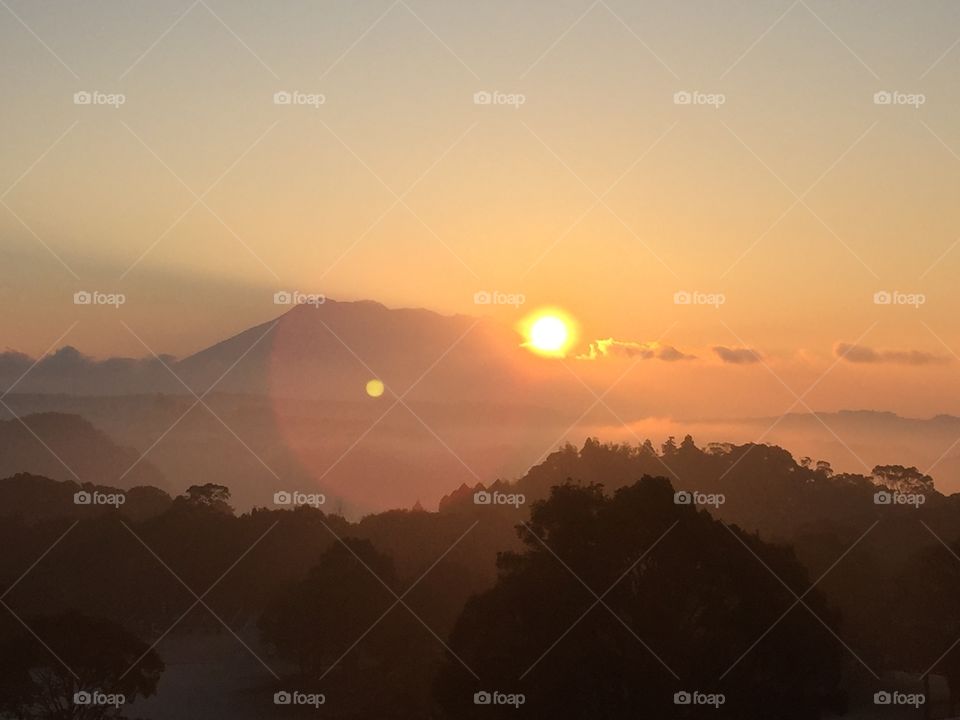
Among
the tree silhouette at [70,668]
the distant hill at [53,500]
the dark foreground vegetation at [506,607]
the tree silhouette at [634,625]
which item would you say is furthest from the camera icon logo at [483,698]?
the distant hill at [53,500]

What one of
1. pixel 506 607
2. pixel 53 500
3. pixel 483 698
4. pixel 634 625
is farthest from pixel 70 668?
pixel 53 500

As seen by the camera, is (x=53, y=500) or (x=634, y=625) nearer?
(x=634, y=625)

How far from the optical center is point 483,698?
50.5 m

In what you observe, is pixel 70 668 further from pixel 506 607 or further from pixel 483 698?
pixel 506 607

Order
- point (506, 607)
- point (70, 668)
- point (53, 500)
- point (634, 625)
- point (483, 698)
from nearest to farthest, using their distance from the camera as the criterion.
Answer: point (483, 698), point (634, 625), point (506, 607), point (70, 668), point (53, 500)

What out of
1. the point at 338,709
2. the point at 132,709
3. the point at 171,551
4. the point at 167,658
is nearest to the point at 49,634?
the point at 132,709

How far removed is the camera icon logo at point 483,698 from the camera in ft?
165

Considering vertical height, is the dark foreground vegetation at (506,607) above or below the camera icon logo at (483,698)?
above

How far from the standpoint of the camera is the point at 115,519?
113 m

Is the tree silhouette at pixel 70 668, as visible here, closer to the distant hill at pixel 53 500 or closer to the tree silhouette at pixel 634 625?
the tree silhouette at pixel 634 625

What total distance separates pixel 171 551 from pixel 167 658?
12932 mm

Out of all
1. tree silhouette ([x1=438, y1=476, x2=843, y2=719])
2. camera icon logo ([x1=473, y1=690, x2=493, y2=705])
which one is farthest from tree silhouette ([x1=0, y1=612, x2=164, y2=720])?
camera icon logo ([x1=473, y1=690, x2=493, y2=705])

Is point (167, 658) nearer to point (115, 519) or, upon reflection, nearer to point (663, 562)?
point (115, 519)

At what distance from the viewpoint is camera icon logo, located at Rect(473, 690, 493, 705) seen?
50375mm
